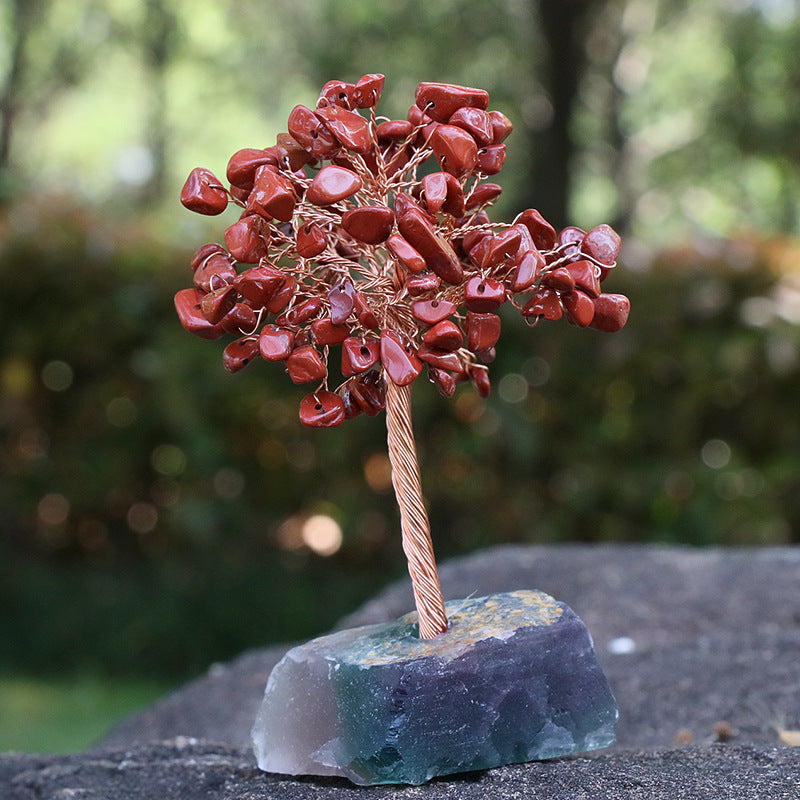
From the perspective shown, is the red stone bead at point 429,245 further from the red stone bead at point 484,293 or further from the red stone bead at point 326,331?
the red stone bead at point 326,331

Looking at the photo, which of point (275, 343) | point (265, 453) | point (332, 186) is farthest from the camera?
point (265, 453)

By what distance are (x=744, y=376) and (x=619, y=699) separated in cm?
241

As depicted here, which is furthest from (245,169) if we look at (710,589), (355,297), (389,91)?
(389,91)

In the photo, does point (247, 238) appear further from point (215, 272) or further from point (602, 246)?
point (602, 246)

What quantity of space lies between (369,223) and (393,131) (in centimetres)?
26

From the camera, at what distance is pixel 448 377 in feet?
5.70

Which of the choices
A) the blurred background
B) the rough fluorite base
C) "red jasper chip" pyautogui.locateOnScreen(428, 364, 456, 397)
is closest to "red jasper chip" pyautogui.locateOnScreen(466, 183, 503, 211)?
"red jasper chip" pyautogui.locateOnScreen(428, 364, 456, 397)

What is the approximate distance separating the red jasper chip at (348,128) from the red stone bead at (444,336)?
12.8 inches

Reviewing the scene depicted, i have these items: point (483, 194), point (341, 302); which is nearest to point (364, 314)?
point (341, 302)

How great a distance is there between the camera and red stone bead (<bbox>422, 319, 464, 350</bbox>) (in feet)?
5.13


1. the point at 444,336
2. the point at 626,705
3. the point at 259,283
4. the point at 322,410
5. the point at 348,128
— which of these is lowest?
the point at 626,705

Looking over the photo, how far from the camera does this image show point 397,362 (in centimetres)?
155

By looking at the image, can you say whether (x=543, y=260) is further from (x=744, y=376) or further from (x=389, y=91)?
(x=389, y=91)

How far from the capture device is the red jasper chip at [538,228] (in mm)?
1672
